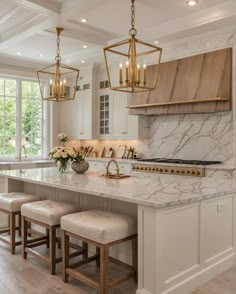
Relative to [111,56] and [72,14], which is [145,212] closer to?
[72,14]

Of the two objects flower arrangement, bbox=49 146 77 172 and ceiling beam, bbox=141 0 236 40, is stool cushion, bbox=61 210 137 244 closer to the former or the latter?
flower arrangement, bbox=49 146 77 172

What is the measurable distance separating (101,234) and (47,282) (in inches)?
35.8

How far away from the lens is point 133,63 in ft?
9.25

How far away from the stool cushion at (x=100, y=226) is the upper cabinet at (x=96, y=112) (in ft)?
11.1

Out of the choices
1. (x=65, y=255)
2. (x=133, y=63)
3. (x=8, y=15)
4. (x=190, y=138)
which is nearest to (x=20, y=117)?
(x=8, y=15)

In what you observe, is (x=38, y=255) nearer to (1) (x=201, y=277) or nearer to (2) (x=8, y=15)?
(1) (x=201, y=277)

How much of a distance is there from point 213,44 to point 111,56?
2218 millimetres

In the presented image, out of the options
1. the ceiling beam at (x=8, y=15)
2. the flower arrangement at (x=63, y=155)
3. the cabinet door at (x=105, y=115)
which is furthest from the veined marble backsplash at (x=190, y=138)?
the ceiling beam at (x=8, y=15)

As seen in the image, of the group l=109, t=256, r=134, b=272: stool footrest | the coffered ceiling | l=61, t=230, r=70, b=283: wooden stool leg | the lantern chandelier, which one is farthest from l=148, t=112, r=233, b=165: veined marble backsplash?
l=61, t=230, r=70, b=283: wooden stool leg

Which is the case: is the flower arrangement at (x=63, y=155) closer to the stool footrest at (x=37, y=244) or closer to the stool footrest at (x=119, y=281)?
the stool footrest at (x=37, y=244)

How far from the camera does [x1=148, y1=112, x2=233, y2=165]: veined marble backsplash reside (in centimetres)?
488

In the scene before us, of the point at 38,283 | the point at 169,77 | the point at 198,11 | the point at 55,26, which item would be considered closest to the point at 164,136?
the point at 169,77

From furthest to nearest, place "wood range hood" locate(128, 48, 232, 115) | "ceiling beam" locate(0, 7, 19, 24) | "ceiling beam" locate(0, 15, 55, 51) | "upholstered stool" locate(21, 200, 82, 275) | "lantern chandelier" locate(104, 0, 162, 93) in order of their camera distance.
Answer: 1. "wood range hood" locate(128, 48, 232, 115)
2. "ceiling beam" locate(0, 15, 55, 51)
3. "ceiling beam" locate(0, 7, 19, 24)
4. "upholstered stool" locate(21, 200, 82, 275)
5. "lantern chandelier" locate(104, 0, 162, 93)

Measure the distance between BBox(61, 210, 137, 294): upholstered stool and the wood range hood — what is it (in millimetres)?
2594
